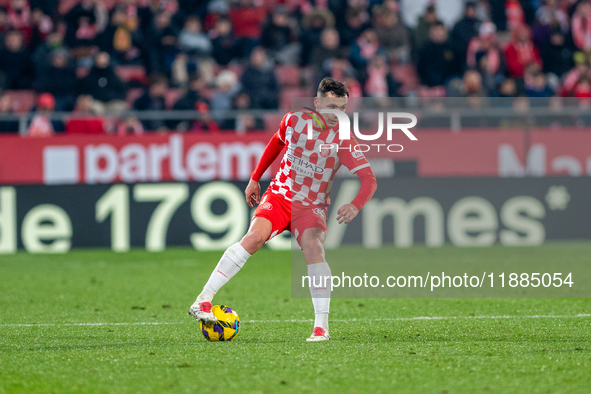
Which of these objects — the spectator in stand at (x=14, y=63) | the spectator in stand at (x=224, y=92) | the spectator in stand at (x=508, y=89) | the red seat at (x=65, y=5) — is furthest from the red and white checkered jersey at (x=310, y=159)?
the red seat at (x=65, y=5)

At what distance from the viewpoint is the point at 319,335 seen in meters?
5.68

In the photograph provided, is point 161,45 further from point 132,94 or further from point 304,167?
point 304,167

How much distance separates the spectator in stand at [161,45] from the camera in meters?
15.8

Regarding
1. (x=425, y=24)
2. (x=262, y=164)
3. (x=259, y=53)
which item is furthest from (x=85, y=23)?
(x=262, y=164)

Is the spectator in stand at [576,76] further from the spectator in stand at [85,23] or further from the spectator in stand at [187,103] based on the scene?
the spectator in stand at [85,23]

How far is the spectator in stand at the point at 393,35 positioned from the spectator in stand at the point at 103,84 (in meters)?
5.14

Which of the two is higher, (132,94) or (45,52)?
(45,52)

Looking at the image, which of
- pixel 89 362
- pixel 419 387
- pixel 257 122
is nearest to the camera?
pixel 419 387

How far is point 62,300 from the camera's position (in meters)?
8.24

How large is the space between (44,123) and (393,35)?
682 cm

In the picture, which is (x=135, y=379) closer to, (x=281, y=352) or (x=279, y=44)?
(x=281, y=352)

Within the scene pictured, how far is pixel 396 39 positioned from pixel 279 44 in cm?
227

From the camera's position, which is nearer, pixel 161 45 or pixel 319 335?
pixel 319 335

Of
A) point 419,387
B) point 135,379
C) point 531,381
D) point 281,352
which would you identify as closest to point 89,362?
point 135,379
